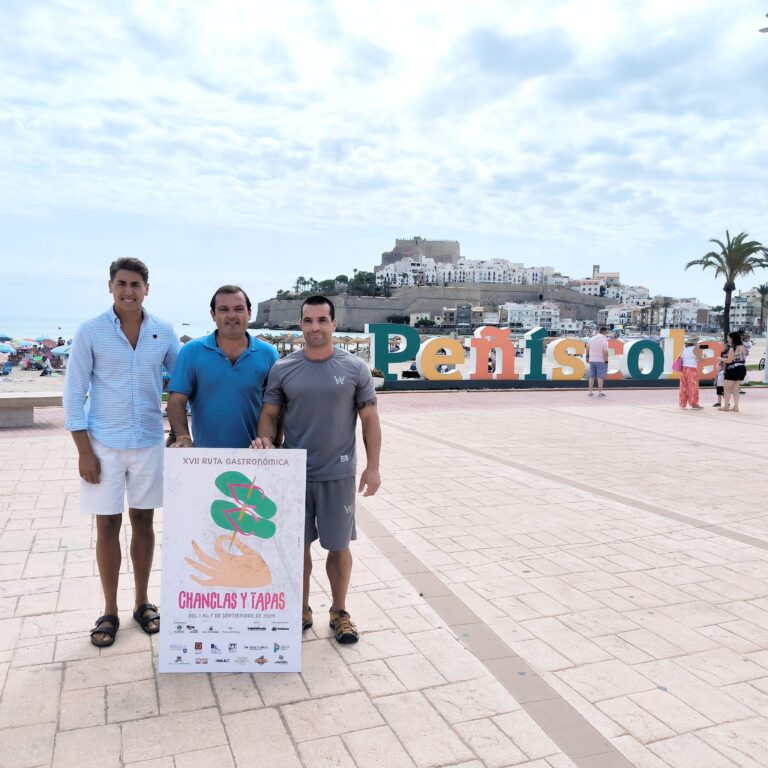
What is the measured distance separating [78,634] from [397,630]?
5.22 ft

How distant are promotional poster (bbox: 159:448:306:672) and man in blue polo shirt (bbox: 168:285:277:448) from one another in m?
0.30

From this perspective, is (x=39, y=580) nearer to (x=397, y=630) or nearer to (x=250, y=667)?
(x=250, y=667)

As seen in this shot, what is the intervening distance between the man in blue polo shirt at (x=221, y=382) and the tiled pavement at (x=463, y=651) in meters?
1.08

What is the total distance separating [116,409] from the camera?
3188 millimetres

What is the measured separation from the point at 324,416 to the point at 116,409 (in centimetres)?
98

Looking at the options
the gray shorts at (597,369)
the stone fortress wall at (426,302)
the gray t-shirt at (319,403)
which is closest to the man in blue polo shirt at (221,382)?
the gray t-shirt at (319,403)

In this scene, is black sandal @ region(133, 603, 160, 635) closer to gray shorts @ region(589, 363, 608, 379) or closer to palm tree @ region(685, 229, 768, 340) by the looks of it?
gray shorts @ region(589, 363, 608, 379)

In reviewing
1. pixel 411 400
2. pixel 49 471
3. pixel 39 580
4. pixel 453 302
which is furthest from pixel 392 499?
pixel 453 302

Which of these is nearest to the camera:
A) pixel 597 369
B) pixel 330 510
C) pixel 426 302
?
pixel 330 510

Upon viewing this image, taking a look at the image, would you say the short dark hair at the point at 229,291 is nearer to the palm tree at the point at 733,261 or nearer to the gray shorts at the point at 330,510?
the gray shorts at the point at 330,510

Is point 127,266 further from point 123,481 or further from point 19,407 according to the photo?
point 19,407

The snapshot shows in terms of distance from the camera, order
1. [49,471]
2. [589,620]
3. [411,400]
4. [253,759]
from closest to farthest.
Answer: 1. [253,759]
2. [589,620]
3. [49,471]
4. [411,400]

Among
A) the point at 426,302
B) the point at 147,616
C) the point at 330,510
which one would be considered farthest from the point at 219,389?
the point at 426,302

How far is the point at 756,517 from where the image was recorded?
575cm
